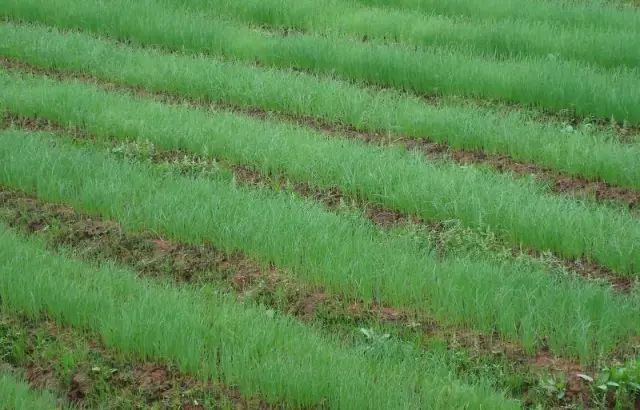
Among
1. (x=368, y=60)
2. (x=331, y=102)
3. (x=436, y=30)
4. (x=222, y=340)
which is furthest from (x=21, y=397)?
(x=436, y=30)

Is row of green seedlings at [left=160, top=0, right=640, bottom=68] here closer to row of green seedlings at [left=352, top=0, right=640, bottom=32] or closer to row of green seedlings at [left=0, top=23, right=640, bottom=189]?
row of green seedlings at [left=352, top=0, right=640, bottom=32]

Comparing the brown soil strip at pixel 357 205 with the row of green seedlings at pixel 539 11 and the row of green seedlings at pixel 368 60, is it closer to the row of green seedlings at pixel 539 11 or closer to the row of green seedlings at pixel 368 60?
the row of green seedlings at pixel 368 60

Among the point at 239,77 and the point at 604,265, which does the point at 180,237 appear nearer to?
the point at 604,265

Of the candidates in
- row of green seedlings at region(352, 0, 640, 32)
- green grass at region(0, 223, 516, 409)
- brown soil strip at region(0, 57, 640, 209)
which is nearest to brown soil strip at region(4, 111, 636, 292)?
brown soil strip at region(0, 57, 640, 209)

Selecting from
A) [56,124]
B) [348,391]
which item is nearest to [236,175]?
[56,124]

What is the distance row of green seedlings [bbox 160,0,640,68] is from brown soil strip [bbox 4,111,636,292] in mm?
3639

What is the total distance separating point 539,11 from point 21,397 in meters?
8.44

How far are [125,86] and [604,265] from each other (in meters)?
5.20

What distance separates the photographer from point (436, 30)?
10578 millimetres

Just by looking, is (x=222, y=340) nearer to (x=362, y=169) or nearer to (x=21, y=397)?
(x=21, y=397)

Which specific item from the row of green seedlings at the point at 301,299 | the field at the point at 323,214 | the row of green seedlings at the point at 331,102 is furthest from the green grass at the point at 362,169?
the row of green seedlings at the point at 331,102

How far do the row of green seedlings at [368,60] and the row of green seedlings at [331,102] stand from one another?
16.5 inches

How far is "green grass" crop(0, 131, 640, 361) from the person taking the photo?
5.12 m

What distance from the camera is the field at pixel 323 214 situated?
4.75 m
